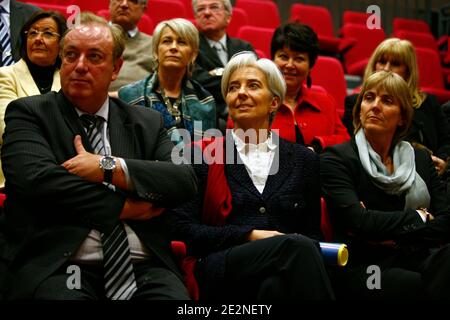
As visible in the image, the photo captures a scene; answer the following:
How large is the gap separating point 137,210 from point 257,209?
36cm

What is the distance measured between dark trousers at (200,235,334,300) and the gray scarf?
1.63ft

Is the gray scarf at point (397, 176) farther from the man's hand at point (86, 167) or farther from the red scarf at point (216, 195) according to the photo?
the man's hand at point (86, 167)

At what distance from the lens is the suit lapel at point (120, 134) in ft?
5.41

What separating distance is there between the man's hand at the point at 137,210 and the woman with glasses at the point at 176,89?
0.71 meters

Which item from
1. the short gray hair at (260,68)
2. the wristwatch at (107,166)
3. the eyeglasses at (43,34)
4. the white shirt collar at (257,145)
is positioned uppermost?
the eyeglasses at (43,34)

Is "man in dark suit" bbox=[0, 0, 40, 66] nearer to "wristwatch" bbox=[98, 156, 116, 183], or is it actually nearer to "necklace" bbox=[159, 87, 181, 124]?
"necklace" bbox=[159, 87, 181, 124]

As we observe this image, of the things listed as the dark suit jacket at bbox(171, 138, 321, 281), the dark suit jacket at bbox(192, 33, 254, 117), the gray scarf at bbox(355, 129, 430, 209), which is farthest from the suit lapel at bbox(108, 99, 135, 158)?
the dark suit jacket at bbox(192, 33, 254, 117)

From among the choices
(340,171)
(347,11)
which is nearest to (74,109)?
(340,171)

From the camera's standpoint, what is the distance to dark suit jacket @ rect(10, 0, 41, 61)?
2.45 m

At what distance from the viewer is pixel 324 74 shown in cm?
356

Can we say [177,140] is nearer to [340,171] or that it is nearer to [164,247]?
[340,171]

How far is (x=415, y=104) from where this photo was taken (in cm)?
273

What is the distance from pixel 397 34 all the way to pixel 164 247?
3108 millimetres

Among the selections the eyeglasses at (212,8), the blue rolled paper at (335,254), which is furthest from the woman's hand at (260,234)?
the eyeglasses at (212,8)
